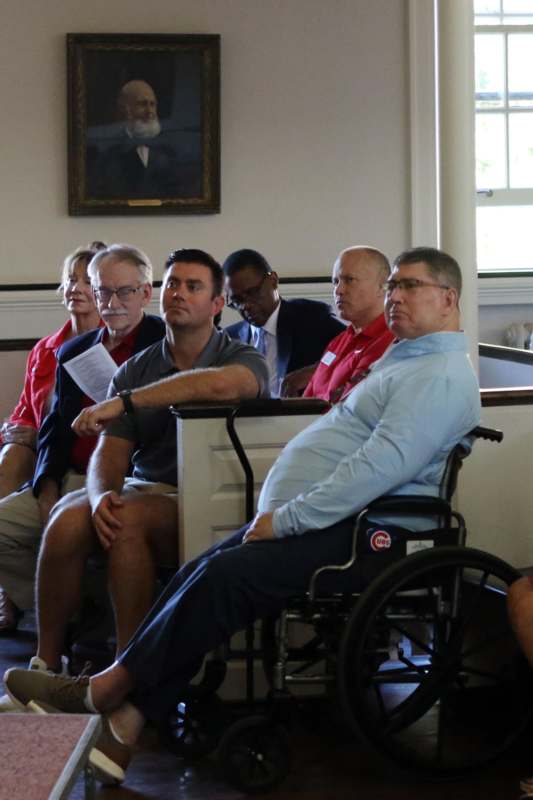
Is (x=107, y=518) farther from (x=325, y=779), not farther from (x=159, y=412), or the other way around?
(x=325, y=779)

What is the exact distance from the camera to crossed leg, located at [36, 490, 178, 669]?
10.9ft

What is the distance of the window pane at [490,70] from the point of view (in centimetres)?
750

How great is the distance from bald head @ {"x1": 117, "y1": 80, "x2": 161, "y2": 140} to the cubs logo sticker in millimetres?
4357

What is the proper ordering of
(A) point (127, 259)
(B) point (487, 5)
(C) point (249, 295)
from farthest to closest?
(B) point (487, 5) < (C) point (249, 295) < (A) point (127, 259)

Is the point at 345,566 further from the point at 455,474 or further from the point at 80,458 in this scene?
the point at 80,458

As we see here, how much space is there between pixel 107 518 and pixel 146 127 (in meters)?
3.94

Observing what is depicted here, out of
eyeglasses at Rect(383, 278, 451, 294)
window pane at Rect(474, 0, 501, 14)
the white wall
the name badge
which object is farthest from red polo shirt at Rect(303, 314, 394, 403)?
window pane at Rect(474, 0, 501, 14)

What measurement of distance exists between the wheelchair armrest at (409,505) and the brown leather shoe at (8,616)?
1.86 m

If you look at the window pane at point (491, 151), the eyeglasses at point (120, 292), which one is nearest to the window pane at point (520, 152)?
the window pane at point (491, 151)

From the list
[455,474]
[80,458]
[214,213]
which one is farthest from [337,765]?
[214,213]

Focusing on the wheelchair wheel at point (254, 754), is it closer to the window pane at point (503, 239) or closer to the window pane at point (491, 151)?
the window pane at point (503, 239)

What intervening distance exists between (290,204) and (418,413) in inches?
166

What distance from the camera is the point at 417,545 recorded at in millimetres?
2967

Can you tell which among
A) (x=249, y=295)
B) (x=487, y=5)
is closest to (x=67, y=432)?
(x=249, y=295)
